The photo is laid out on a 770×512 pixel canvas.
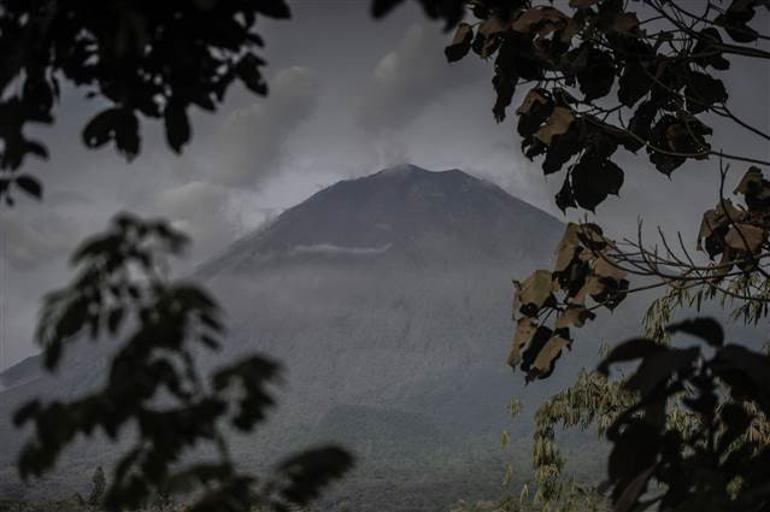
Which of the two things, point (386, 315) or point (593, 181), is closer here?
point (593, 181)

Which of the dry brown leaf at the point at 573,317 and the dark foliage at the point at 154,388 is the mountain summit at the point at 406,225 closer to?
the dry brown leaf at the point at 573,317

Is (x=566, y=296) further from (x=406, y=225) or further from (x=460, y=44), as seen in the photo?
(x=406, y=225)

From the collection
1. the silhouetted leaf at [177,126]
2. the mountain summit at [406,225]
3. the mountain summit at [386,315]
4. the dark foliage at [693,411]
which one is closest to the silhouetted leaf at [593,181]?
the dark foliage at [693,411]

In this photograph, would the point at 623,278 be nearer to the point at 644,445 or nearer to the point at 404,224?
the point at 644,445

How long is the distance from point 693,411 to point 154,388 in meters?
0.81

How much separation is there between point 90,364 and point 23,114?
117526 mm

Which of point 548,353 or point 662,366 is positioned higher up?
point 548,353

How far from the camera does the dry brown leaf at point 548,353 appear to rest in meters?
2.36

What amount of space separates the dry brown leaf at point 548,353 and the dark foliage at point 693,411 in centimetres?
89

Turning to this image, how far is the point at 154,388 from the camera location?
87 cm

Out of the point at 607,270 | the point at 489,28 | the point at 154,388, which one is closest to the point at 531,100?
Answer: the point at 489,28

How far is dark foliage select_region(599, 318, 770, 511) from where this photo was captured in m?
1.08

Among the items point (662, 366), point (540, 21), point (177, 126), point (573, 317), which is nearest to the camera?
point (662, 366)

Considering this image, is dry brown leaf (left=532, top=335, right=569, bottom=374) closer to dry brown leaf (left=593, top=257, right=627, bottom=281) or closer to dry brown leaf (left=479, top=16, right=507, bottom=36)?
dry brown leaf (left=593, top=257, right=627, bottom=281)
